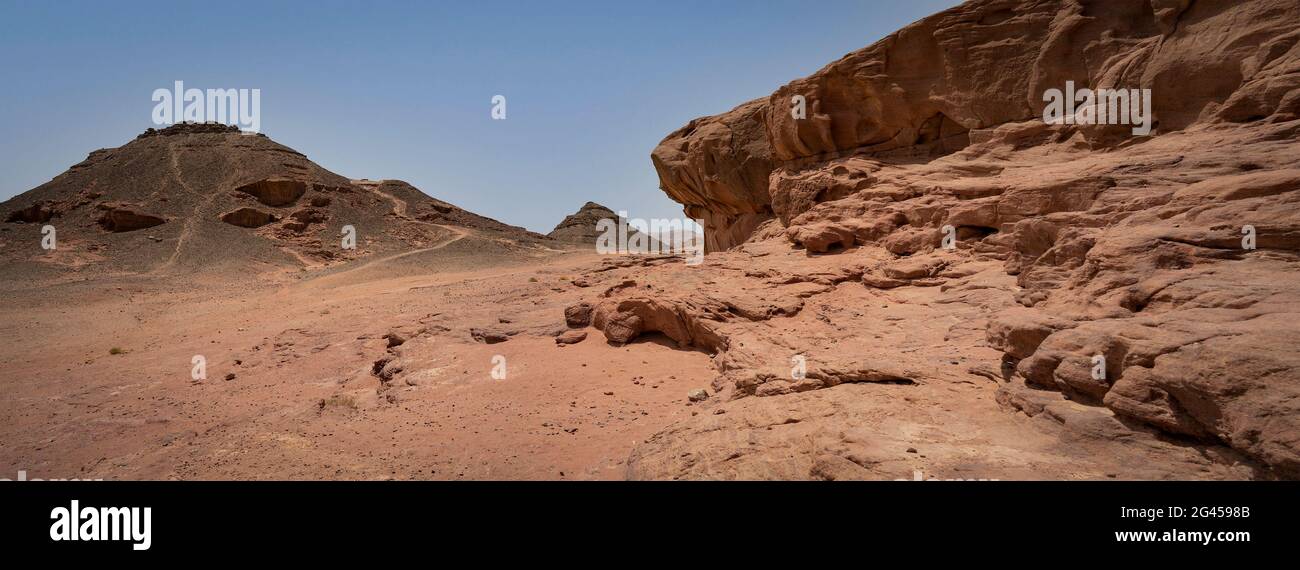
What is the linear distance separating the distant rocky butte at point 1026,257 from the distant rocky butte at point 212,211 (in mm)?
31082

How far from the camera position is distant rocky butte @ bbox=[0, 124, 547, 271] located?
107ft

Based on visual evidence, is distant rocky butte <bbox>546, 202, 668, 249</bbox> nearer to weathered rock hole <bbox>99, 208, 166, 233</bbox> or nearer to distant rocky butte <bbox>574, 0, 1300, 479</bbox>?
weathered rock hole <bbox>99, 208, 166, 233</bbox>

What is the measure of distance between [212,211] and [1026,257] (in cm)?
4433

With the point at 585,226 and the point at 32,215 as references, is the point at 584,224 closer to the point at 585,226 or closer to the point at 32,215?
the point at 585,226

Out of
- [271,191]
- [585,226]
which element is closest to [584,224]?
[585,226]

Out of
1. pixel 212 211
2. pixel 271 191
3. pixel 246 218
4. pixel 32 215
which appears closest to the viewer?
pixel 32 215

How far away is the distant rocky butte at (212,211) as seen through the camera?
3269 cm

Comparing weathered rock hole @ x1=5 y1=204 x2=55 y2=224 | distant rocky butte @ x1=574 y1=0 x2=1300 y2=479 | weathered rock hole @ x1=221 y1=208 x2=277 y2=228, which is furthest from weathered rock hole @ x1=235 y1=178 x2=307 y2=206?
distant rocky butte @ x1=574 y1=0 x2=1300 y2=479

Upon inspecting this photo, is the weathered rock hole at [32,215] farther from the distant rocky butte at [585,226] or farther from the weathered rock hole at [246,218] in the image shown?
the distant rocky butte at [585,226]

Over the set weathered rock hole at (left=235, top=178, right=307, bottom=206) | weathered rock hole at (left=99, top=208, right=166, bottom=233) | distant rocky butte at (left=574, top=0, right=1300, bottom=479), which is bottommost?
distant rocky butte at (left=574, top=0, right=1300, bottom=479)

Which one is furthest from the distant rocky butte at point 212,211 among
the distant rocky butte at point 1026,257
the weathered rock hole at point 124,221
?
the distant rocky butte at point 1026,257

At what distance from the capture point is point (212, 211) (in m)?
37.8

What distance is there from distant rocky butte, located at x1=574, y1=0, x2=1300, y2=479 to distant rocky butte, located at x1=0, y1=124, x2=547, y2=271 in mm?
31082

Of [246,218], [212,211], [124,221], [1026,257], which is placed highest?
[212,211]
